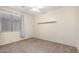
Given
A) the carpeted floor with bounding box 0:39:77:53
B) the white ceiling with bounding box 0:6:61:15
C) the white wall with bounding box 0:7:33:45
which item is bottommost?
the carpeted floor with bounding box 0:39:77:53

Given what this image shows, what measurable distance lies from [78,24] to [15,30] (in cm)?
128

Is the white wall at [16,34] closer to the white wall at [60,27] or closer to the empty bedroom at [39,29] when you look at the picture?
the empty bedroom at [39,29]

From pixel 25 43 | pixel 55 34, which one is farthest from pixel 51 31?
pixel 25 43

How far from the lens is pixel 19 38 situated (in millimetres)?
1550

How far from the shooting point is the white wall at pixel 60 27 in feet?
4.67

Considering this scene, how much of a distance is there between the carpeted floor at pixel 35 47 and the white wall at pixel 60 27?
0.10 m

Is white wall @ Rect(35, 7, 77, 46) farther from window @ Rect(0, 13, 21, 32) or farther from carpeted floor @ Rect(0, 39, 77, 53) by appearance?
window @ Rect(0, 13, 21, 32)

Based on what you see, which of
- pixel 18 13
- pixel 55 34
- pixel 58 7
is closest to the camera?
pixel 58 7

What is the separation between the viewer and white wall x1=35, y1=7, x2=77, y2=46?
1.42 metres

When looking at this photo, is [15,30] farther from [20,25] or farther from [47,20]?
[47,20]

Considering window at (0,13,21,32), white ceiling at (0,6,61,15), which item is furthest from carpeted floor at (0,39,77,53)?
white ceiling at (0,6,61,15)

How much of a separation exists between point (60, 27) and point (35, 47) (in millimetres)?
666

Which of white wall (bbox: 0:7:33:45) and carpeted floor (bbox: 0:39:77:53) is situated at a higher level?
white wall (bbox: 0:7:33:45)

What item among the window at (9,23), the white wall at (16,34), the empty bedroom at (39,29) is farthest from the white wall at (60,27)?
the window at (9,23)
